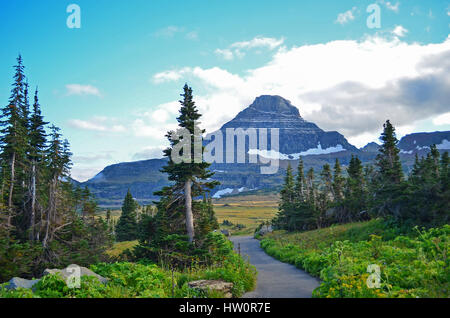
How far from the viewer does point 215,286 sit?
1027 centimetres

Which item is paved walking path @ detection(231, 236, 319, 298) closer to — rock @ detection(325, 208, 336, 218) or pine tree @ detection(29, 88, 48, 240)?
pine tree @ detection(29, 88, 48, 240)

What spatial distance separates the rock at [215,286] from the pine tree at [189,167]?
8731 millimetres

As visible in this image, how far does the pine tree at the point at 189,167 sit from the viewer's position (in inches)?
778

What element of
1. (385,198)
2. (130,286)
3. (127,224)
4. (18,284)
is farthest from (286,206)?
(18,284)

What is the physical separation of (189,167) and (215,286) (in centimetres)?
1060

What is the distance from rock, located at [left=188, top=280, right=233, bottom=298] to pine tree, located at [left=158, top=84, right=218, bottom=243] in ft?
28.6

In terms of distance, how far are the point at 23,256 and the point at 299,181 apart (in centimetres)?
5190

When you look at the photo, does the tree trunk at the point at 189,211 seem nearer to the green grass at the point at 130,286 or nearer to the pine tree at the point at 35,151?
the green grass at the point at 130,286

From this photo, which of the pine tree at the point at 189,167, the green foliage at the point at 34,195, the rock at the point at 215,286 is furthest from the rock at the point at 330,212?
the rock at the point at 215,286

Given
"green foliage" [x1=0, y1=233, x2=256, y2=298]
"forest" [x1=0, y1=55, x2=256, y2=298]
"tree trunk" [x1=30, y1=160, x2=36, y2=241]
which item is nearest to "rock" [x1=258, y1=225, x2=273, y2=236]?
"forest" [x1=0, y1=55, x2=256, y2=298]

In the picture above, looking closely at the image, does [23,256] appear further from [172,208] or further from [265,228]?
[265,228]

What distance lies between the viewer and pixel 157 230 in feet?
64.5
